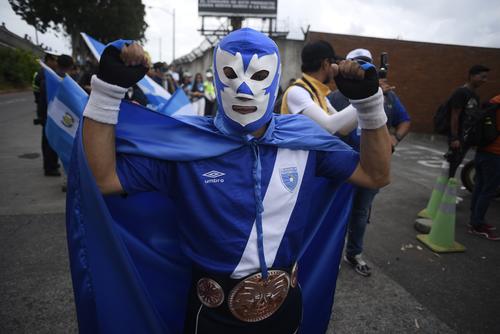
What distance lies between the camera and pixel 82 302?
1389 mm

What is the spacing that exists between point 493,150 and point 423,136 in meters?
10.9

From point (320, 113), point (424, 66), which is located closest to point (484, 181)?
point (320, 113)

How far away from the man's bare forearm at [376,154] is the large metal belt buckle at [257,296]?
0.64 m

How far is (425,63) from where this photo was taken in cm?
1377

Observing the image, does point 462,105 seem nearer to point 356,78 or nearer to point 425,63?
point 356,78

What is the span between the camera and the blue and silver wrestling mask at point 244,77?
1.38 metres

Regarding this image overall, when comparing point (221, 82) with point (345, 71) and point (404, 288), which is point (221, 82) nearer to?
point (345, 71)

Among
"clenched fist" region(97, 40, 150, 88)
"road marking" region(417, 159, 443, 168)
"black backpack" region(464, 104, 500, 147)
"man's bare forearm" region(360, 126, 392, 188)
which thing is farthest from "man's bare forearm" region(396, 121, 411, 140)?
"road marking" region(417, 159, 443, 168)

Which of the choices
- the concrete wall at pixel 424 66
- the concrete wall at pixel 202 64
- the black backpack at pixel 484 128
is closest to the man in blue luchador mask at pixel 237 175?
the black backpack at pixel 484 128

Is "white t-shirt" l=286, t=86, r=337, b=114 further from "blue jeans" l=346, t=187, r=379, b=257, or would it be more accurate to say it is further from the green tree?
the green tree

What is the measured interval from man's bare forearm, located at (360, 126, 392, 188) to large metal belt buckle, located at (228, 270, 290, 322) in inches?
25.2

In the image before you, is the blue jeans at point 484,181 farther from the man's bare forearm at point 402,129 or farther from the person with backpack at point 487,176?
the man's bare forearm at point 402,129

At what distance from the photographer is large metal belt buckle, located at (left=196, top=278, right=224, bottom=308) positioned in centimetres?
138

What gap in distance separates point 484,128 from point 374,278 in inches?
97.9
